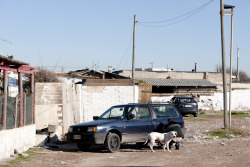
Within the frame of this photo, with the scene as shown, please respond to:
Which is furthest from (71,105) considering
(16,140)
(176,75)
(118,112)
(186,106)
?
(176,75)

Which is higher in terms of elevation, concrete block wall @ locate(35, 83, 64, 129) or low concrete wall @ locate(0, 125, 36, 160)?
concrete block wall @ locate(35, 83, 64, 129)

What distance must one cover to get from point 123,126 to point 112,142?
70cm

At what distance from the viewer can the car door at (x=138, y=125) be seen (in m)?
14.0

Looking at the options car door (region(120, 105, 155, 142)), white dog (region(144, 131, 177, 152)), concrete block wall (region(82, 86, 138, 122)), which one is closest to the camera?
white dog (region(144, 131, 177, 152))

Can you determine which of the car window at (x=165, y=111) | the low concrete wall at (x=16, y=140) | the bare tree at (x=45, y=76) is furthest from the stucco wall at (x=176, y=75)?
the low concrete wall at (x=16, y=140)

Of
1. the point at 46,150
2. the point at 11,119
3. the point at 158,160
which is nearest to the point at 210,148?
the point at 158,160

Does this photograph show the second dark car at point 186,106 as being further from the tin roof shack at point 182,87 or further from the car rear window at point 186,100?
the tin roof shack at point 182,87

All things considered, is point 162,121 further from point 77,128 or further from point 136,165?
point 136,165

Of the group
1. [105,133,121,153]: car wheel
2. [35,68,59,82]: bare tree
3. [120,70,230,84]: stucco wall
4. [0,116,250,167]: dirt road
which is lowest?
[0,116,250,167]: dirt road

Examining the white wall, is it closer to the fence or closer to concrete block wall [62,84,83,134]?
concrete block wall [62,84,83,134]

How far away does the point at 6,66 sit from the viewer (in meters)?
13.0

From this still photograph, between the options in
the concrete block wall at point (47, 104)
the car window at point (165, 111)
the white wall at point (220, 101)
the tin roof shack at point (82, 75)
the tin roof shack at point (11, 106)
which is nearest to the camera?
the tin roof shack at point (11, 106)

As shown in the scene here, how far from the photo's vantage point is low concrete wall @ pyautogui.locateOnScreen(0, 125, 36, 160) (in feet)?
37.8

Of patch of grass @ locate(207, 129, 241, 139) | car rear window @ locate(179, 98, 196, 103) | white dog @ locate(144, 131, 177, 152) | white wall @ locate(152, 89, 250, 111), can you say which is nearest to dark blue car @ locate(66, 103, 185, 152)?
white dog @ locate(144, 131, 177, 152)
